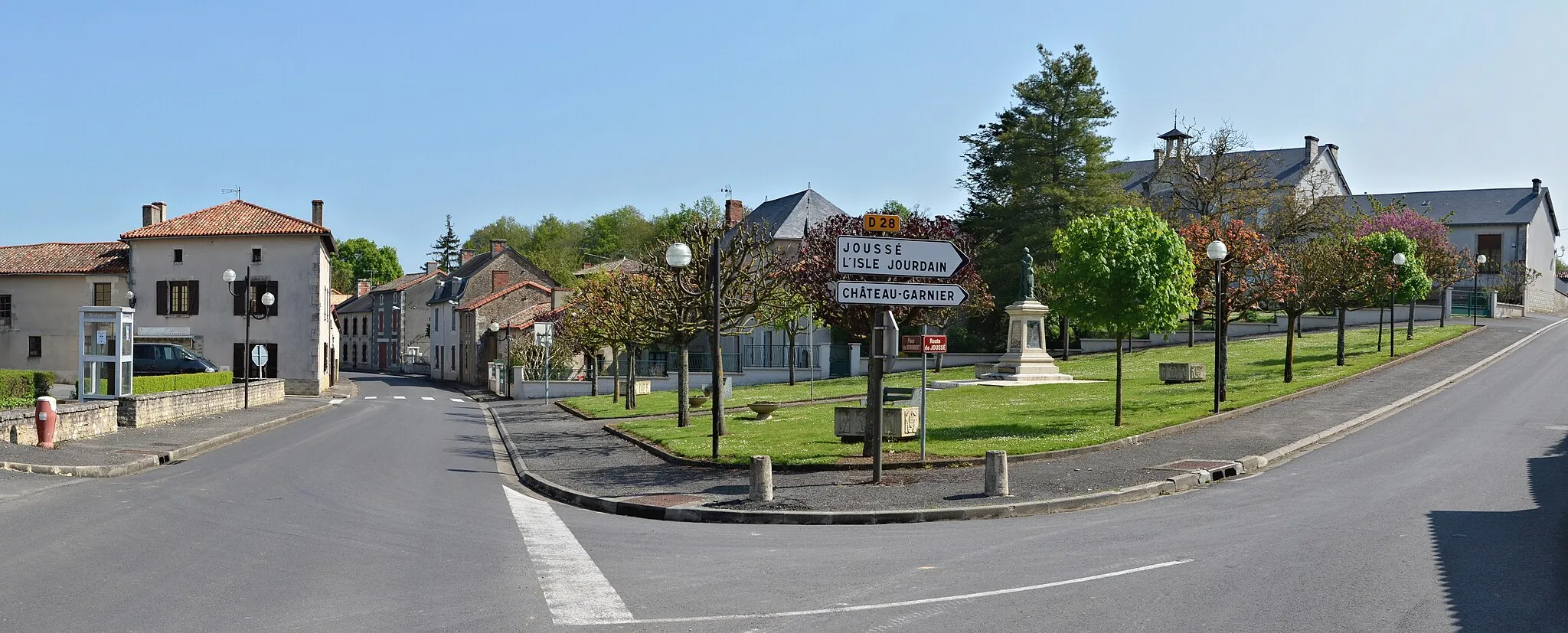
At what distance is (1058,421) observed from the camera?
21.2 m

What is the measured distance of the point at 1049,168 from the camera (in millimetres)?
52625

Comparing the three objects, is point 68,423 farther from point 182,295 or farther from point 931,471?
point 182,295

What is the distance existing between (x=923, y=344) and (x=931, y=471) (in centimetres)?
208

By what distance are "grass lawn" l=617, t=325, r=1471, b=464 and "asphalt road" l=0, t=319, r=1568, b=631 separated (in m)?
4.27

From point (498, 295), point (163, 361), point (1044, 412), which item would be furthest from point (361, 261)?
point (1044, 412)

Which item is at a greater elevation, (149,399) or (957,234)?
(957,234)

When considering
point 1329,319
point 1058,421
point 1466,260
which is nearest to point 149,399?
point 1058,421

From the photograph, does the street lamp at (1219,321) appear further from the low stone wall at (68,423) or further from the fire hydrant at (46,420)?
the low stone wall at (68,423)

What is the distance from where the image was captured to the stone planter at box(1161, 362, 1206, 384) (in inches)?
1134

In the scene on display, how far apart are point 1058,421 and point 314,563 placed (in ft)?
49.5

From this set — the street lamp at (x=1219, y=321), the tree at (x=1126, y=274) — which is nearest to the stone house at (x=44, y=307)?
the tree at (x=1126, y=274)

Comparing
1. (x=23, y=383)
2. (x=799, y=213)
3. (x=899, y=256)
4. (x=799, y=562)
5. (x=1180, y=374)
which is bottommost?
(x=23, y=383)

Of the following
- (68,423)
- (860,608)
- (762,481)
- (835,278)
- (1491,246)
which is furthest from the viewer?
(1491,246)

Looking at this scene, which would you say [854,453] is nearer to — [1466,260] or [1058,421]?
[1058,421]
